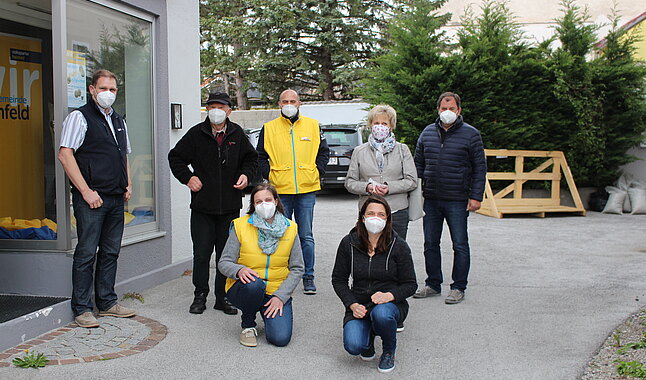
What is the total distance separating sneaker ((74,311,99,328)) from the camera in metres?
5.18

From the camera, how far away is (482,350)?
192 inches

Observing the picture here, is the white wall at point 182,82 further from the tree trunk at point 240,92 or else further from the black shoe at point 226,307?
the tree trunk at point 240,92

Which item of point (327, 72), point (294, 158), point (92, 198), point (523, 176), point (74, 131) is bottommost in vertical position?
point (523, 176)

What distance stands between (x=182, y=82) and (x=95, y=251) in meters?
2.65

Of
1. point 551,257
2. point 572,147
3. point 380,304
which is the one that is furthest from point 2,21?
point 572,147

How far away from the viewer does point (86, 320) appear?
5.20 meters

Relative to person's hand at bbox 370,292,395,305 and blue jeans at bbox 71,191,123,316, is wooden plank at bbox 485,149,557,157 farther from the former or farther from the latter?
blue jeans at bbox 71,191,123,316

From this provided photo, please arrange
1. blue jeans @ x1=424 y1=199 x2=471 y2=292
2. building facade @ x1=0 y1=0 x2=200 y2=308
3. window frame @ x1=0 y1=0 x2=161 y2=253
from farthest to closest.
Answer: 1. building facade @ x1=0 y1=0 x2=200 y2=308
2. blue jeans @ x1=424 y1=199 x2=471 y2=292
3. window frame @ x1=0 y1=0 x2=161 y2=253

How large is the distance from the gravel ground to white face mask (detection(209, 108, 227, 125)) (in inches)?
133

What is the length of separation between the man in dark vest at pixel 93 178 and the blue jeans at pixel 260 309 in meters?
1.20

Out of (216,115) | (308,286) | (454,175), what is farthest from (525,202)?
(216,115)

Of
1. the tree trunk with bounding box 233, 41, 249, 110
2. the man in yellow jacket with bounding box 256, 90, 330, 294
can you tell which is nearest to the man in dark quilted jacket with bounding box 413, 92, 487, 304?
the man in yellow jacket with bounding box 256, 90, 330, 294

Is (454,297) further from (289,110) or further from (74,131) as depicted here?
(74,131)

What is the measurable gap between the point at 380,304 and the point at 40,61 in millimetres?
4800
